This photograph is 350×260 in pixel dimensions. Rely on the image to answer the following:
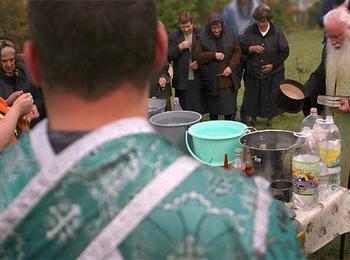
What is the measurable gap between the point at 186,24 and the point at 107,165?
4844 millimetres

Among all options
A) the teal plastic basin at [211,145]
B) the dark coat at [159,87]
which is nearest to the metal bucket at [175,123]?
the teal plastic basin at [211,145]

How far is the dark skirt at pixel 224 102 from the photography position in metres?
5.44

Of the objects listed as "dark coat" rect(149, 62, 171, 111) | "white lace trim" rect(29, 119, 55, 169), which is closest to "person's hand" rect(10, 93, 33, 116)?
"white lace trim" rect(29, 119, 55, 169)

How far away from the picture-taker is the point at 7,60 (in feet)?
12.0

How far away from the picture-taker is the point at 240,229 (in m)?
0.68

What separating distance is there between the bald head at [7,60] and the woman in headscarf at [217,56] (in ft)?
7.03

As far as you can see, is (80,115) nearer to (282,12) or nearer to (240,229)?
(240,229)

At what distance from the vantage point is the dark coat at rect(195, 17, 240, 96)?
529cm

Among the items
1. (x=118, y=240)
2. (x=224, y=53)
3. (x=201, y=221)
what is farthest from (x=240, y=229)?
(x=224, y=53)

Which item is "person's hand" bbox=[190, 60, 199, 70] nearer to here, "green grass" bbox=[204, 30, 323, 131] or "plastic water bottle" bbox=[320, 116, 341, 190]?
"green grass" bbox=[204, 30, 323, 131]

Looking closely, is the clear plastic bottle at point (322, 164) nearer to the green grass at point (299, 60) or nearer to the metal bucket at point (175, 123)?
the metal bucket at point (175, 123)

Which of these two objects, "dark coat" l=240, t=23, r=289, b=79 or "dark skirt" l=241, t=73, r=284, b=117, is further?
"dark skirt" l=241, t=73, r=284, b=117

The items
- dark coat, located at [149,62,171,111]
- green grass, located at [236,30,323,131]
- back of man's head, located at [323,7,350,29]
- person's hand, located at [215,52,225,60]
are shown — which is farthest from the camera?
green grass, located at [236,30,323,131]

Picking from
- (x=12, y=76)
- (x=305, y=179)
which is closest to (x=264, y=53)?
(x=12, y=76)
